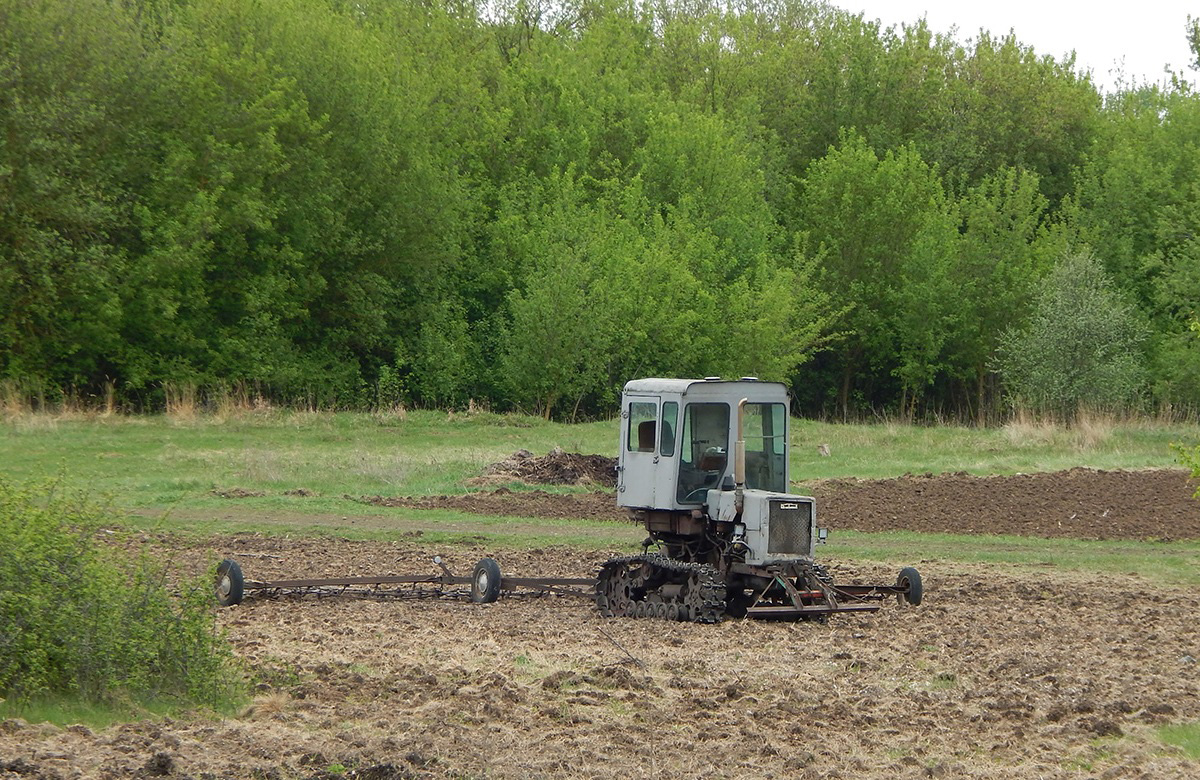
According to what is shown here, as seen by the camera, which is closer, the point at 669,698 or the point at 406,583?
the point at 669,698

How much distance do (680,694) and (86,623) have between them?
178 inches

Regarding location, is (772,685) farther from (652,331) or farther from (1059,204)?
(1059,204)

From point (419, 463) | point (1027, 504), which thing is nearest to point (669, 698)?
point (1027, 504)

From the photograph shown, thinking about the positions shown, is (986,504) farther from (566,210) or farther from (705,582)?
(566,210)

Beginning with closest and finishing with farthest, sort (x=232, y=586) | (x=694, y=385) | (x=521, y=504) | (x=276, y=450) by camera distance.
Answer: (x=694, y=385) < (x=232, y=586) < (x=521, y=504) < (x=276, y=450)

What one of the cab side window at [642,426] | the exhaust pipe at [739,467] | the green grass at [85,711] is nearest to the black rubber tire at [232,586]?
the cab side window at [642,426]

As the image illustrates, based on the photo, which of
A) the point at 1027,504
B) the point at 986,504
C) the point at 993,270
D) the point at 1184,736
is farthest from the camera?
the point at 993,270

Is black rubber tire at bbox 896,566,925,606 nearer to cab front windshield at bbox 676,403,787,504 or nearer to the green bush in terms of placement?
cab front windshield at bbox 676,403,787,504

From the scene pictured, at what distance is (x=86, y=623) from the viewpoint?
9961 mm

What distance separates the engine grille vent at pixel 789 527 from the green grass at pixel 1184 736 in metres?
5.09

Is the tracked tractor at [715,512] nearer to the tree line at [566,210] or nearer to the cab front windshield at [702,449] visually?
the cab front windshield at [702,449]

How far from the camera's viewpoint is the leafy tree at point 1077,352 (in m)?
42.6

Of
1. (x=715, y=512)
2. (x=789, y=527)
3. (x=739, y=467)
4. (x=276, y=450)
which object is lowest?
(x=789, y=527)

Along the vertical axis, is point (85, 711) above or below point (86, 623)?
below
